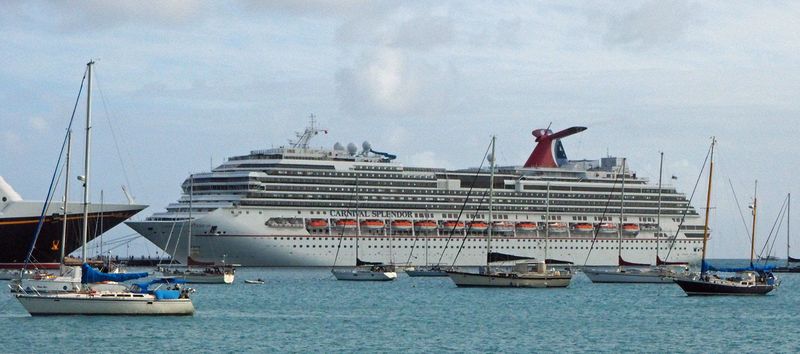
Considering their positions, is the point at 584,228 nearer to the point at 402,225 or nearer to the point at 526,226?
the point at 526,226

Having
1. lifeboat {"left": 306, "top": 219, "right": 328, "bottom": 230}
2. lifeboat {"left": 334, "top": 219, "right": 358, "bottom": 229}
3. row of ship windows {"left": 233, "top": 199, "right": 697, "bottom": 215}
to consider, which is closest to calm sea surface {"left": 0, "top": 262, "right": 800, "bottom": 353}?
row of ship windows {"left": 233, "top": 199, "right": 697, "bottom": 215}

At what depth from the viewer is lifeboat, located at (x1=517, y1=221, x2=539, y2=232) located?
10700cm

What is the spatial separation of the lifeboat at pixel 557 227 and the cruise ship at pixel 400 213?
77 millimetres

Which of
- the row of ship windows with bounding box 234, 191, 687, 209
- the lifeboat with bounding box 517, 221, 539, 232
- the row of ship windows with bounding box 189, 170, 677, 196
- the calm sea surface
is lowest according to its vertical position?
the calm sea surface

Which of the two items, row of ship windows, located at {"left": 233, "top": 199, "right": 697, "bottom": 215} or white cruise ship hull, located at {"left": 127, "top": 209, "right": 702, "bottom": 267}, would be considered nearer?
white cruise ship hull, located at {"left": 127, "top": 209, "right": 702, "bottom": 267}

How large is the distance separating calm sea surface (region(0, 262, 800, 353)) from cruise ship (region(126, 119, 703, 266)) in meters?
27.5

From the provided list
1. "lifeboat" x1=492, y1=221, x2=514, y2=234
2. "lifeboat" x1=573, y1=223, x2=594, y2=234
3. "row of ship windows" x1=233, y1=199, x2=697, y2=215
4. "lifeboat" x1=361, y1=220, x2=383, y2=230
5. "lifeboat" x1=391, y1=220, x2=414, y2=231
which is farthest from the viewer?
"lifeboat" x1=573, y1=223, x2=594, y2=234

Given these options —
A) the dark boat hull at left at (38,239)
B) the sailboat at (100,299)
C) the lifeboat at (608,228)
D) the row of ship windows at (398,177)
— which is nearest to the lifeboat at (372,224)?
the row of ship windows at (398,177)

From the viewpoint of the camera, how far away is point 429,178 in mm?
105500

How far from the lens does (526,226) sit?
107188 millimetres

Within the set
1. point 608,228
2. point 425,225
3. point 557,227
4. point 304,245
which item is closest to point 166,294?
point 304,245

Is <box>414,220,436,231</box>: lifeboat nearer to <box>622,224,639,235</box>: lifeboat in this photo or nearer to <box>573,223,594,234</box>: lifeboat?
<box>573,223,594,234</box>: lifeboat

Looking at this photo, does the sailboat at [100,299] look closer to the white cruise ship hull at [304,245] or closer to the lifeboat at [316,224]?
the white cruise ship hull at [304,245]

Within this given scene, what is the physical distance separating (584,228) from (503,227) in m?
7.05
